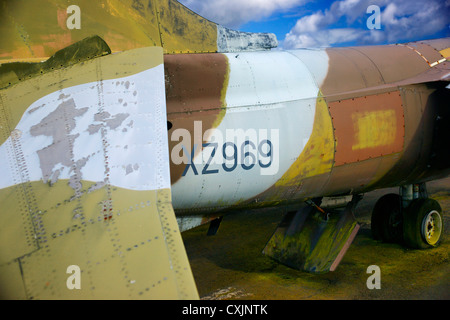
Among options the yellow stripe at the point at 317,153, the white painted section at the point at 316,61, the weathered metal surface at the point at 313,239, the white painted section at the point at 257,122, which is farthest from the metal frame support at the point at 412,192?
the white painted section at the point at 257,122

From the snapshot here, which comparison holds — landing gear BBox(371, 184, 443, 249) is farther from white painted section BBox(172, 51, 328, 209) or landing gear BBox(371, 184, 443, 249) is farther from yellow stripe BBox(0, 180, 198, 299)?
yellow stripe BBox(0, 180, 198, 299)

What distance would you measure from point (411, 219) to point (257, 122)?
150 inches

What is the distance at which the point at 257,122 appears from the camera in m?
4.36

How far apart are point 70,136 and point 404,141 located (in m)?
4.71

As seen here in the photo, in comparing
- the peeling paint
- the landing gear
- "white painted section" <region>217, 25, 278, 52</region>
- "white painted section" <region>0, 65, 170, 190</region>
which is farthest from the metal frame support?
the peeling paint

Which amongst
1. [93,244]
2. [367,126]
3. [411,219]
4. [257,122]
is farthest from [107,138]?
[411,219]

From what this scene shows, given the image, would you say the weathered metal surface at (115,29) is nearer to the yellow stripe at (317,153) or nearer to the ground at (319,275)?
the yellow stripe at (317,153)

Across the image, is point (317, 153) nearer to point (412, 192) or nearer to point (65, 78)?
point (412, 192)

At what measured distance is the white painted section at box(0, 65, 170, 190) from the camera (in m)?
3.08

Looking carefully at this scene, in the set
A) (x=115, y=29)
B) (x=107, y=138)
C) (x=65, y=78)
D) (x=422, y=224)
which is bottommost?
(x=422, y=224)

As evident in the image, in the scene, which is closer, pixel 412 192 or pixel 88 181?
pixel 88 181

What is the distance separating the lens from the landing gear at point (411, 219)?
609 centimetres

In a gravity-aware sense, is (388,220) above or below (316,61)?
below

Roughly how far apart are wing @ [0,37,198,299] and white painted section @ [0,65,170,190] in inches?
0.4
